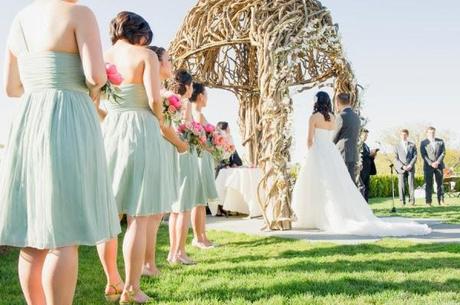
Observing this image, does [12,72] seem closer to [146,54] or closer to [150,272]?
[146,54]

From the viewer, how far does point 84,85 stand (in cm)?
247

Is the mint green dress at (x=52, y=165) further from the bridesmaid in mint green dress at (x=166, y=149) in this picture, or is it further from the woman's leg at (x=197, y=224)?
the woman's leg at (x=197, y=224)

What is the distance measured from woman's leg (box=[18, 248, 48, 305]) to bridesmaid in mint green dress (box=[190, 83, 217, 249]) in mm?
3075

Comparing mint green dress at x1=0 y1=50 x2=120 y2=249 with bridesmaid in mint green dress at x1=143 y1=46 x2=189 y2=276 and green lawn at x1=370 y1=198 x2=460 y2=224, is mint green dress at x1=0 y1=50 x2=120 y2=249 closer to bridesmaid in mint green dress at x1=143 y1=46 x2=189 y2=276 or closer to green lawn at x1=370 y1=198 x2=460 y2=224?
bridesmaid in mint green dress at x1=143 y1=46 x2=189 y2=276

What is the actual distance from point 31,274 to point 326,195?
17.1 ft

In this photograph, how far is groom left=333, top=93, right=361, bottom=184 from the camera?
7.74 metres

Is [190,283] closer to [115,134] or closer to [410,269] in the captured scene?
[115,134]

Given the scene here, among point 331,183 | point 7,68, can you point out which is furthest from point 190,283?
point 331,183

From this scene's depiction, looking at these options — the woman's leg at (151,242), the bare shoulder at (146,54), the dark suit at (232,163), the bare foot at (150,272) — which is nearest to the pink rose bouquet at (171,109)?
the bare shoulder at (146,54)

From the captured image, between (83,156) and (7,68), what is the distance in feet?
2.29

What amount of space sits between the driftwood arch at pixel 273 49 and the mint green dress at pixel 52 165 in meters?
4.64

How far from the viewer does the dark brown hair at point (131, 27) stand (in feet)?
10.7

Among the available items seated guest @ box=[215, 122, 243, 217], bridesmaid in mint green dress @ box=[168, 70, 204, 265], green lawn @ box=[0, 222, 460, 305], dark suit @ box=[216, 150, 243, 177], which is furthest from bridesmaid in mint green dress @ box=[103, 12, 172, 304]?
dark suit @ box=[216, 150, 243, 177]

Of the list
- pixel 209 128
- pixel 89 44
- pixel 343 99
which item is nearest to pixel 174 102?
pixel 89 44
